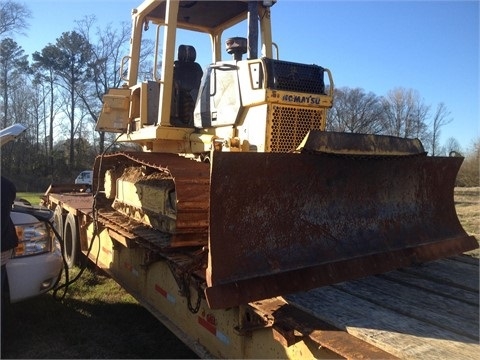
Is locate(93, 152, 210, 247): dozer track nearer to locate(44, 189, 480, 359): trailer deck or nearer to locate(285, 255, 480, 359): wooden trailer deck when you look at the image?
locate(44, 189, 480, 359): trailer deck

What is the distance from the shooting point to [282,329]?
8.54 feet

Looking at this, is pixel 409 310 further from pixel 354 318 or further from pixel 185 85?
pixel 185 85

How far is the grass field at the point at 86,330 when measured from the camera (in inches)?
161

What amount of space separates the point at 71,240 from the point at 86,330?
310cm

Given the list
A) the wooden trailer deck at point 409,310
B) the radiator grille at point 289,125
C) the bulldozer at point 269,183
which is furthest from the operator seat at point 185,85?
the wooden trailer deck at point 409,310

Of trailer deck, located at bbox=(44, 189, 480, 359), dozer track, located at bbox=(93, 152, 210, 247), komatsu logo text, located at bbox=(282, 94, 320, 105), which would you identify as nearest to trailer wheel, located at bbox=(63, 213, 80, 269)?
trailer deck, located at bbox=(44, 189, 480, 359)

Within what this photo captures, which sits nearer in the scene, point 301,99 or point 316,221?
point 316,221

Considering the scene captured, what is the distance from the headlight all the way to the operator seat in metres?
1.96

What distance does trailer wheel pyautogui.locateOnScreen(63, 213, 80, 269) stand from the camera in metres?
7.10

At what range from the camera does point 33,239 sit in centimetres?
403

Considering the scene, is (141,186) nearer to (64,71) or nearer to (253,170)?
(253,170)

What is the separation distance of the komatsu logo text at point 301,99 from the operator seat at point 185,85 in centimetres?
172

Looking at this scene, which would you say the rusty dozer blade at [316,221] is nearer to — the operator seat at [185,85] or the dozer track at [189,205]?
the dozer track at [189,205]

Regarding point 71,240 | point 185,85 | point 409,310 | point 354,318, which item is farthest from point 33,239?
point 71,240
